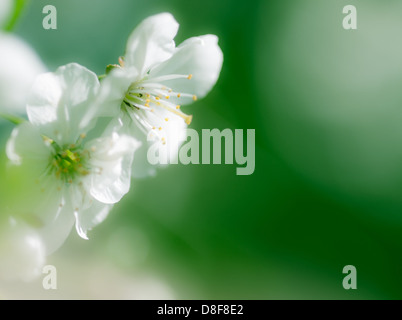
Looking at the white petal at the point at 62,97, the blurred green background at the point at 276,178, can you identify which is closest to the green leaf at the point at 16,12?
the white petal at the point at 62,97

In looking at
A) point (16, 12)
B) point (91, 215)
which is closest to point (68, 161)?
point (91, 215)

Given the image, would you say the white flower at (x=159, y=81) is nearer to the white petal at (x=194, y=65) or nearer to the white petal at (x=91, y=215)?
the white petal at (x=194, y=65)

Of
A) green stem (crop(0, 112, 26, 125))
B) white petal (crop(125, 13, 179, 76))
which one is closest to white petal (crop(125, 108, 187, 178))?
white petal (crop(125, 13, 179, 76))

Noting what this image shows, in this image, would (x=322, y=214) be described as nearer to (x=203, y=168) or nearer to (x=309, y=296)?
(x=309, y=296)

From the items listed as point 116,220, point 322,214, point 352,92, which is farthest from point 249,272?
point 352,92

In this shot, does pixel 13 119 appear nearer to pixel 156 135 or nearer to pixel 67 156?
pixel 67 156
